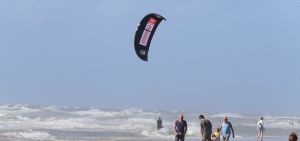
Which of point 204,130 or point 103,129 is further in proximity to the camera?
point 103,129

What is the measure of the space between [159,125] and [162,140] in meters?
6.61

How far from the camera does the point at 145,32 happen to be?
1351 cm

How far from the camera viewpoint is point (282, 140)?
26.4 meters

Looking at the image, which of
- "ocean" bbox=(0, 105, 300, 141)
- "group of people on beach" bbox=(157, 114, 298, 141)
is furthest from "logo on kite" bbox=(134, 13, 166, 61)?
"ocean" bbox=(0, 105, 300, 141)

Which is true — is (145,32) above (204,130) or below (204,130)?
above

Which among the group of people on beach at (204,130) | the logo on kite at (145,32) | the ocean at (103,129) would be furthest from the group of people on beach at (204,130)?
the ocean at (103,129)

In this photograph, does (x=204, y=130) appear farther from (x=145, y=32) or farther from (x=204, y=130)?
(x=145, y=32)

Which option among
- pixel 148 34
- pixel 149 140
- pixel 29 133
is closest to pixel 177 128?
pixel 148 34

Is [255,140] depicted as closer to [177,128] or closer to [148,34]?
[177,128]

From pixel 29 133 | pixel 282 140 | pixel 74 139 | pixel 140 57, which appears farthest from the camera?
pixel 29 133

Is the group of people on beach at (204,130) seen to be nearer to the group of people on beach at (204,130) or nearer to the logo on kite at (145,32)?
the group of people on beach at (204,130)

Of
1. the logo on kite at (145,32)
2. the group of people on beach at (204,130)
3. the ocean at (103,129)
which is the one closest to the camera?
the logo on kite at (145,32)

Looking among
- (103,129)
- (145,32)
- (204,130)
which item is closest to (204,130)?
(204,130)

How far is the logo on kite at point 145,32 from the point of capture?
43.9ft
